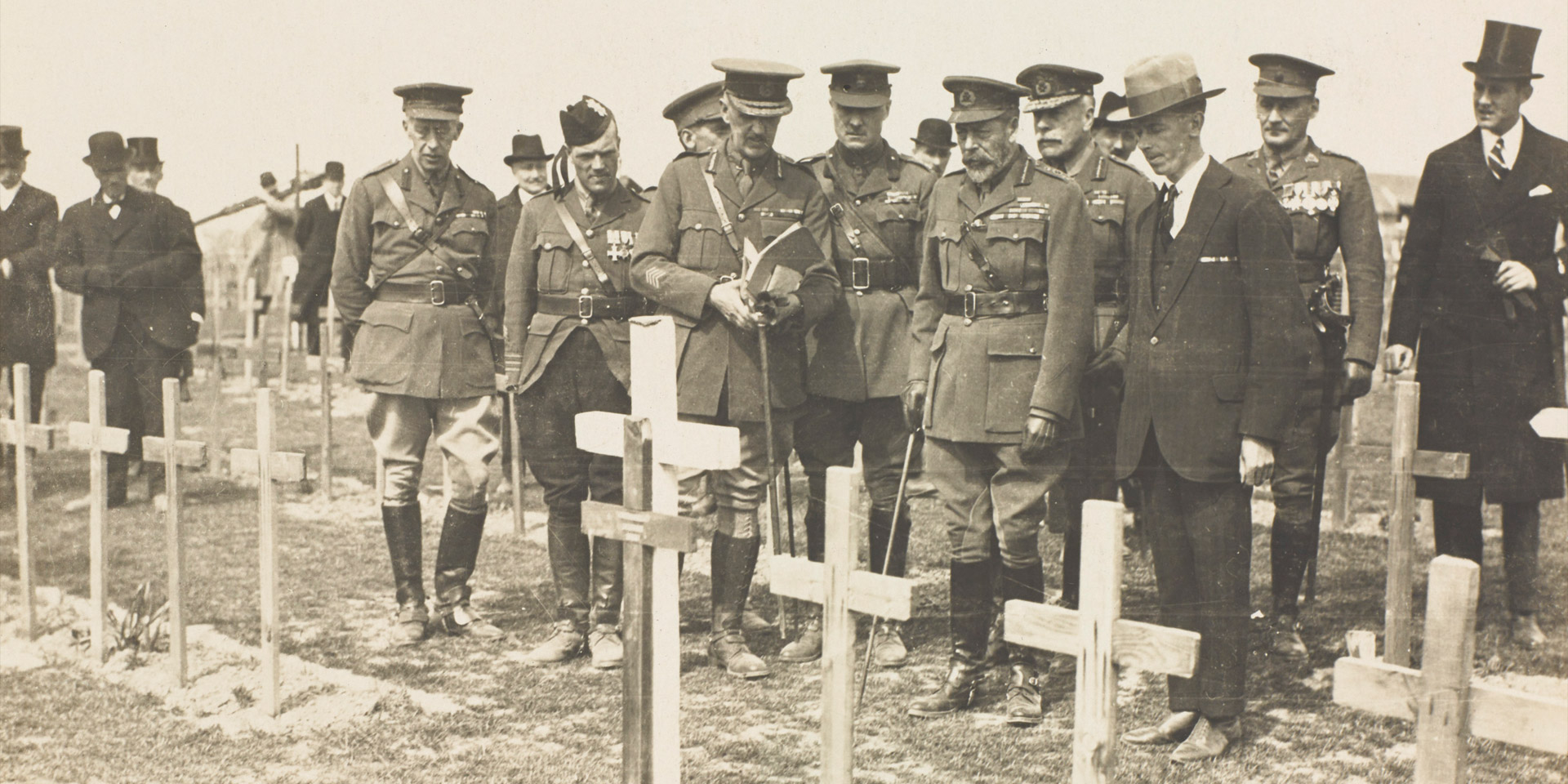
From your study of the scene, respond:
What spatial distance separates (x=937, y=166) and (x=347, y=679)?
398cm

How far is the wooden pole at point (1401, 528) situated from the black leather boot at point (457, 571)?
3.67 metres

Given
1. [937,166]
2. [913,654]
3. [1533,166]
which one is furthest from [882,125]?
[1533,166]

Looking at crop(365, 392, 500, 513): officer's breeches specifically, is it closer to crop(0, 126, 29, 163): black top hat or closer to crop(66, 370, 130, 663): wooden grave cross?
crop(66, 370, 130, 663): wooden grave cross

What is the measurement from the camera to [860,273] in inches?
226

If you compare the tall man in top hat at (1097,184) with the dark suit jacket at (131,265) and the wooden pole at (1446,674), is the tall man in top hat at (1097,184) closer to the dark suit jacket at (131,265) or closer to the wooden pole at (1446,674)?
the wooden pole at (1446,674)

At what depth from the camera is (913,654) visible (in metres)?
5.73

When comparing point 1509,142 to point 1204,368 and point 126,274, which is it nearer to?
point 1204,368

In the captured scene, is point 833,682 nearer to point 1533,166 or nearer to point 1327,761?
point 1327,761

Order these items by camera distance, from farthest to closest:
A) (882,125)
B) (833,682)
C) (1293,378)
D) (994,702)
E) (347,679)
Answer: (882,125) < (347,679) < (994,702) < (1293,378) < (833,682)

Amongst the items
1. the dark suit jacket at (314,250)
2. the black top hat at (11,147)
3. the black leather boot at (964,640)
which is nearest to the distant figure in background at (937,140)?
the black leather boot at (964,640)

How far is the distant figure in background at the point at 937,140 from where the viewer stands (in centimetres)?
728

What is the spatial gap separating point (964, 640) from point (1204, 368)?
4.29 feet

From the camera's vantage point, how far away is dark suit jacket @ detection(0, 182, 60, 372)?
8.55m

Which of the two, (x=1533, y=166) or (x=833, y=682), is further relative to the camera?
(x=1533, y=166)
